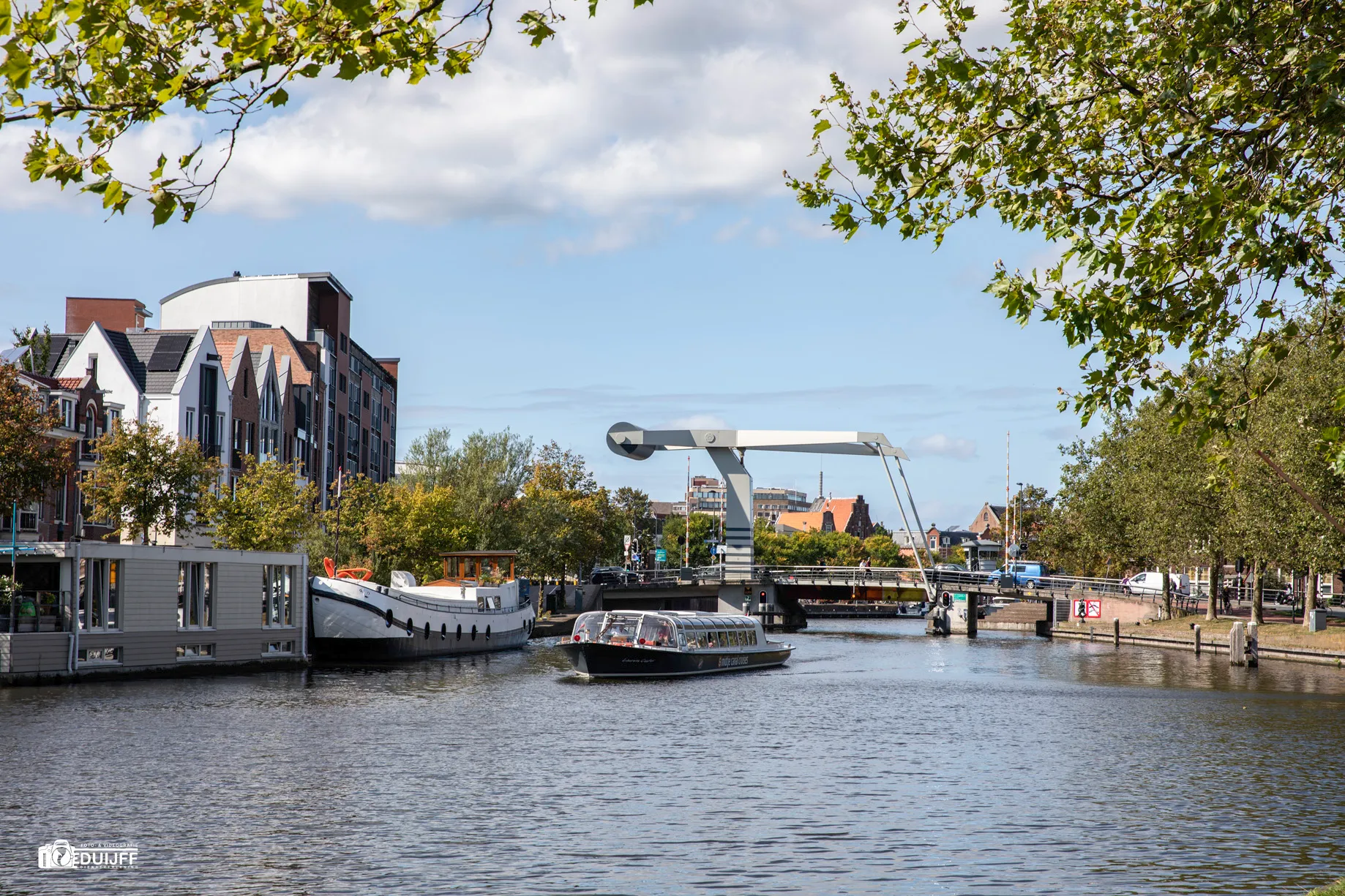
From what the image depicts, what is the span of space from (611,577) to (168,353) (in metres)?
34.0

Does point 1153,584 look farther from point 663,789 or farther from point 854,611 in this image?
point 663,789

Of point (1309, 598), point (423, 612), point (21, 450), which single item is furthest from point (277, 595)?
point (1309, 598)

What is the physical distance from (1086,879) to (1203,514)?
59116 mm

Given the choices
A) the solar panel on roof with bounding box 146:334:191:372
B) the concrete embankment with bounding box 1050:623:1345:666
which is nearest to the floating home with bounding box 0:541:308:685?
the solar panel on roof with bounding box 146:334:191:372

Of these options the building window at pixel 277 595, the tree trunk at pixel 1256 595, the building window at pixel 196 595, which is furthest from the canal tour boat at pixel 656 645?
the tree trunk at pixel 1256 595

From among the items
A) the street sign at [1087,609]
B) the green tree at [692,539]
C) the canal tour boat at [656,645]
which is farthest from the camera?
the green tree at [692,539]

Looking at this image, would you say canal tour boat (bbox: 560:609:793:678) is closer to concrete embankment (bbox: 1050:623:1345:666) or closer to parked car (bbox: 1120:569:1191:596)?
concrete embankment (bbox: 1050:623:1345:666)

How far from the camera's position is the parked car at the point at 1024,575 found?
9581 centimetres

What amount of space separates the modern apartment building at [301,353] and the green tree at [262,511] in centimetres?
1933

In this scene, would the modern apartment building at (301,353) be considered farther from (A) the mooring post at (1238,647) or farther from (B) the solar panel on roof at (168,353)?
(A) the mooring post at (1238,647)

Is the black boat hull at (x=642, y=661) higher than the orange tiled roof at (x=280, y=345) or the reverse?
the reverse

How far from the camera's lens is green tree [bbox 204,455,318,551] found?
5925cm

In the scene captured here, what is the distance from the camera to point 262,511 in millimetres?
60938
